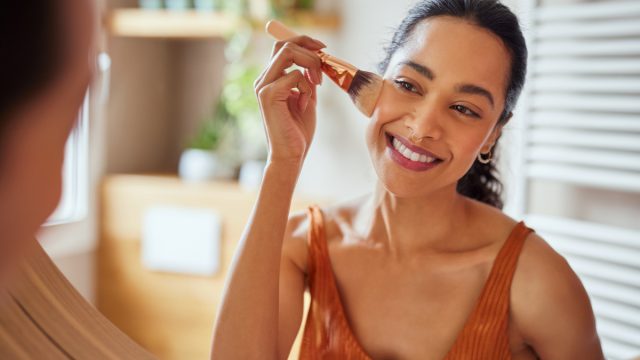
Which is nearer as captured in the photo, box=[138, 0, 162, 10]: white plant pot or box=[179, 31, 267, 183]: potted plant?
box=[179, 31, 267, 183]: potted plant

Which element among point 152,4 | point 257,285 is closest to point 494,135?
point 257,285

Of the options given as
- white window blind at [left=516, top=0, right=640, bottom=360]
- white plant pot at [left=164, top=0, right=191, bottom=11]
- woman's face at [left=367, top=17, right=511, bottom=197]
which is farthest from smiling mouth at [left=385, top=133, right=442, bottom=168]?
white plant pot at [left=164, top=0, right=191, bottom=11]

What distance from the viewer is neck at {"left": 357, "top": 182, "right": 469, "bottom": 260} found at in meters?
1.05

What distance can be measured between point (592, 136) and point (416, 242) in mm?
724

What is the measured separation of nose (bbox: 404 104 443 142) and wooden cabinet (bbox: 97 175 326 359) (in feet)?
4.38

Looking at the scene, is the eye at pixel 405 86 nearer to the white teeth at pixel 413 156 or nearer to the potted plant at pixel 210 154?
the white teeth at pixel 413 156

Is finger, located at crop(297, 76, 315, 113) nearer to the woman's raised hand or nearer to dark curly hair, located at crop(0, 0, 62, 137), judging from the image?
the woman's raised hand

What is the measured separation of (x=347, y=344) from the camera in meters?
1.00

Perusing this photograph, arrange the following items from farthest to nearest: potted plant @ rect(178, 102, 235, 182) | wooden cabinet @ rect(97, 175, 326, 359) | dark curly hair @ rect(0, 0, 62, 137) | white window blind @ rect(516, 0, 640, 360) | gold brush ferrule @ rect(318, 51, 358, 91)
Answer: potted plant @ rect(178, 102, 235, 182) < wooden cabinet @ rect(97, 175, 326, 359) < white window blind @ rect(516, 0, 640, 360) < gold brush ferrule @ rect(318, 51, 358, 91) < dark curly hair @ rect(0, 0, 62, 137)

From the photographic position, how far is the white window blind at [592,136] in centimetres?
151

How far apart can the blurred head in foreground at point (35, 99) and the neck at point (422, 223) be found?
2.82ft

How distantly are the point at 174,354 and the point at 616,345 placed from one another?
143 centimetres

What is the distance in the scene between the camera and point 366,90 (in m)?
0.93

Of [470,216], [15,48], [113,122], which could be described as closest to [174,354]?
[113,122]
